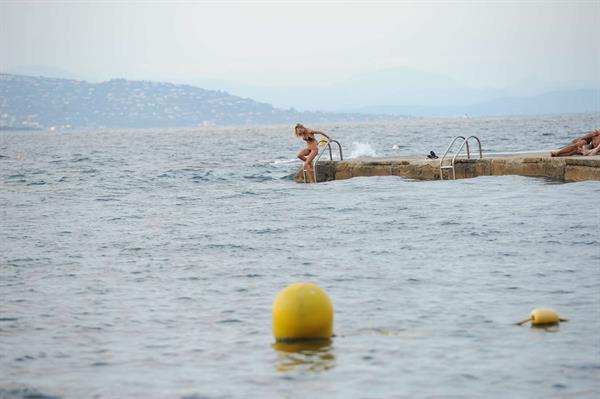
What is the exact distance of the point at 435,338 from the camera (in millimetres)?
9406

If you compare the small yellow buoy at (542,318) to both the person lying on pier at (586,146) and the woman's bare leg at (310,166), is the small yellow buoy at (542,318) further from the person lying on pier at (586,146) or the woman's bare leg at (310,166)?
the woman's bare leg at (310,166)

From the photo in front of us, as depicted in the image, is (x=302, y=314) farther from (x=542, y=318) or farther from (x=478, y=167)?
(x=478, y=167)

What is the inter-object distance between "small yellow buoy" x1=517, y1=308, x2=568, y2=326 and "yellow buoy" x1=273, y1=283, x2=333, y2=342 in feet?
7.18

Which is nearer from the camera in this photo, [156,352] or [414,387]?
[414,387]

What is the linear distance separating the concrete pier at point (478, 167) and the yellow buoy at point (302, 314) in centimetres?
1613

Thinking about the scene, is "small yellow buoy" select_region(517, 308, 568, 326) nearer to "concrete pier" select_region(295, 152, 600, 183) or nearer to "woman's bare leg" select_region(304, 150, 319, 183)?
"concrete pier" select_region(295, 152, 600, 183)

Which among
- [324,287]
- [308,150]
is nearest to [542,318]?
[324,287]

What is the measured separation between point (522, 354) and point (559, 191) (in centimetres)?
1519

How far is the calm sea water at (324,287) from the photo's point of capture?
8148mm

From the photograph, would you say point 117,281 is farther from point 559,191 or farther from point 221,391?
point 559,191

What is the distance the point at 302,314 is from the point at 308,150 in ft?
70.9

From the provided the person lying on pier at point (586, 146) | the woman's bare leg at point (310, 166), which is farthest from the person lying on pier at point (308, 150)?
the person lying on pier at point (586, 146)

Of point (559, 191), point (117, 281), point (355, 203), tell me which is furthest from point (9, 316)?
point (559, 191)

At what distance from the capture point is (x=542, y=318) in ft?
32.0
